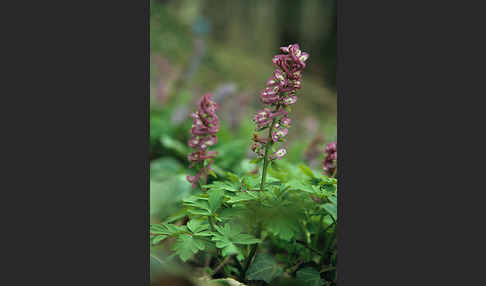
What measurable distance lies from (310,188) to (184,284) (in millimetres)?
562

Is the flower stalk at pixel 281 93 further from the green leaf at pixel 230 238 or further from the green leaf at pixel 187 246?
the green leaf at pixel 187 246

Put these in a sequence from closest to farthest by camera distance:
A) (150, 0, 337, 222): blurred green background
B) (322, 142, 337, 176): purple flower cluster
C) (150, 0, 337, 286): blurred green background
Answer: (322, 142, 337, 176): purple flower cluster < (150, 0, 337, 286): blurred green background < (150, 0, 337, 222): blurred green background

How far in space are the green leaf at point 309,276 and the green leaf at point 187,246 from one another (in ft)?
1.39

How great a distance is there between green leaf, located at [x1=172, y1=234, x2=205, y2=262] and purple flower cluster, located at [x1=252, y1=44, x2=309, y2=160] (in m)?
0.45

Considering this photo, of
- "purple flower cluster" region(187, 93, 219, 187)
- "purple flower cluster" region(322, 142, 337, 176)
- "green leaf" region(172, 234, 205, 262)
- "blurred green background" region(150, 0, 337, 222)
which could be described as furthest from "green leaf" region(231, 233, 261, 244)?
"blurred green background" region(150, 0, 337, 222)

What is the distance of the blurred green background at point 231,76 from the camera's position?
105 inches

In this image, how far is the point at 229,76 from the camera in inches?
254

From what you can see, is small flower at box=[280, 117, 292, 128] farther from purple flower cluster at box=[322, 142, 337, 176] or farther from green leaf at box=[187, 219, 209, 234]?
green leaf at box=[187, 219, 209, 234]

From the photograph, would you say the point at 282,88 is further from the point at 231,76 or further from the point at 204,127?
the point at 231,76

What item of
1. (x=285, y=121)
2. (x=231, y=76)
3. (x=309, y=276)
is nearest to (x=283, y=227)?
(x=309, y=276)

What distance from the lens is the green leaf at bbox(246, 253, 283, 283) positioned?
1.48 meters

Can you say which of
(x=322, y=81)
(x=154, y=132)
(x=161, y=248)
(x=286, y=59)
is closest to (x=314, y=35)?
(x=322, y=81)

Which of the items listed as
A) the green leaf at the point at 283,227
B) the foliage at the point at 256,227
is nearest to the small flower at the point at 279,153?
the foliage at the point at 256,227

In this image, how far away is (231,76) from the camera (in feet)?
21.4
